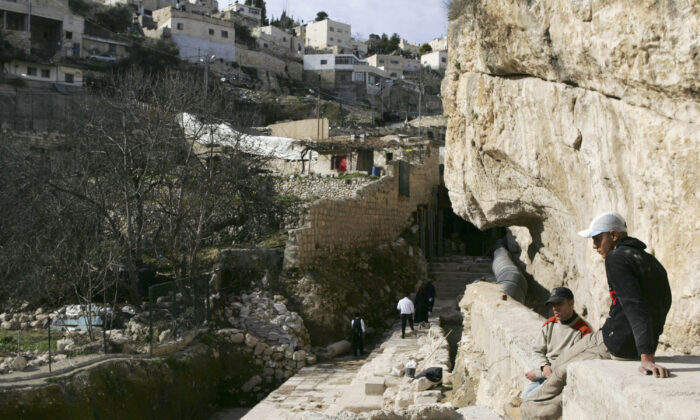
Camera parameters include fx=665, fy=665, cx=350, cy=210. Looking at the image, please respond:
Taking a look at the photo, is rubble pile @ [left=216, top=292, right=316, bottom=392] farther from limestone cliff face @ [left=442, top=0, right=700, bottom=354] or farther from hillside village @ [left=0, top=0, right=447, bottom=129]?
hillside village @ [left=0, top=0, right=447, bottom=129]

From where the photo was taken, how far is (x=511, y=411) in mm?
4797

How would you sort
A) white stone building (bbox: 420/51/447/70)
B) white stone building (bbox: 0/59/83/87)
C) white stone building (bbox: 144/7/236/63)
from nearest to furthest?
white stone building (bbox: 0/59/83/87) < white stone building (bbox: 144/7/236/63) < white stone building (bbox: 420/51/447/70)

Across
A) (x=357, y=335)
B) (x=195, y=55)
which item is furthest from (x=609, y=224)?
(x=195, y=55)

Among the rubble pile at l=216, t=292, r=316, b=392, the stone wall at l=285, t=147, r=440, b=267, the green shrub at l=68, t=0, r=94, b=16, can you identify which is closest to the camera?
the rubble pile at l=216, t=292, r=316, b=392

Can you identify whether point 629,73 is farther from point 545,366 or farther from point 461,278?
point 461,278

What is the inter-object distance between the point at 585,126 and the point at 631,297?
12.9 feet

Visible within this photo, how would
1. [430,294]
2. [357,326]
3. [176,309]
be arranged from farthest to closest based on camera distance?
[430,294]
[357,326]
[176,309]

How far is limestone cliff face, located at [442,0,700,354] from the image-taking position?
5.05 meters

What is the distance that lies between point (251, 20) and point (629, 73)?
261 ft

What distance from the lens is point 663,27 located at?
16.5ft

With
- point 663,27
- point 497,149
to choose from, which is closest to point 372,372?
point 497,149

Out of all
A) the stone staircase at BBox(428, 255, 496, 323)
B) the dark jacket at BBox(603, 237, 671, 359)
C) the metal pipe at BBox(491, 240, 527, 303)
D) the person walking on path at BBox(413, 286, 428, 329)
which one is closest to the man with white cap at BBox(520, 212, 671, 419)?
the dark jacket at BBox(603, 237, 671, 359)

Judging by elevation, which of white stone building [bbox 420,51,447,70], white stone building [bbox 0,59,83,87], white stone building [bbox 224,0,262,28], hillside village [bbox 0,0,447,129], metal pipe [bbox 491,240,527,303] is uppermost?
white stone building [bbox 224,0,262,28]

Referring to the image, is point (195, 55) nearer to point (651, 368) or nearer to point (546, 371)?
point (546, 371)
